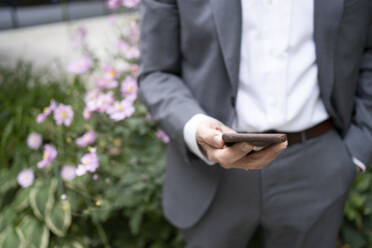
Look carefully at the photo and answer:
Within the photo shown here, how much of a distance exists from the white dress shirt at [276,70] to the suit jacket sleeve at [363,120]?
196 mm

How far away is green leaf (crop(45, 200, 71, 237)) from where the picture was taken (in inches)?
68.6

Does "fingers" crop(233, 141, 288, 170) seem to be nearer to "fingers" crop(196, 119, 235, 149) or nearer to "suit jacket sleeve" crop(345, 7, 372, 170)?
"fingers" crop(196, 119, 235, 149)

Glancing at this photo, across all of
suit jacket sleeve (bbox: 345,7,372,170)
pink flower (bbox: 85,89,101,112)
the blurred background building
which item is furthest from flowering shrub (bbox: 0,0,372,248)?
the blurred background building

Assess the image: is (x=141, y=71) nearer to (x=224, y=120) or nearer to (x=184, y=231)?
(x=224, y=120)

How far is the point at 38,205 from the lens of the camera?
176 centimetres

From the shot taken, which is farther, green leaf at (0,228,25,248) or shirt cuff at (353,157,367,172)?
green leaf at (0,228,25,248)

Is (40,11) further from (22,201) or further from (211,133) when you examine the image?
(211,133)

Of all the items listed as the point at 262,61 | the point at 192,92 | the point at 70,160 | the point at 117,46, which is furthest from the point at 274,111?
the point at 117,46

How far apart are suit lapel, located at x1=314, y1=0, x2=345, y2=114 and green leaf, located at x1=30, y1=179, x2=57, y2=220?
134 cm

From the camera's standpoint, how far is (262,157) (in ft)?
2.77

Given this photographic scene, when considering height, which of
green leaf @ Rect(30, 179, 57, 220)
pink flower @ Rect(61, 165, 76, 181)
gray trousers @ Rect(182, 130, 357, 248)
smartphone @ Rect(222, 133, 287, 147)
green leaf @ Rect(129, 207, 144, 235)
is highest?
smartphone @ Rect(222, 133, 287, 147)

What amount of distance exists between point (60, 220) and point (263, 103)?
3.86 ft

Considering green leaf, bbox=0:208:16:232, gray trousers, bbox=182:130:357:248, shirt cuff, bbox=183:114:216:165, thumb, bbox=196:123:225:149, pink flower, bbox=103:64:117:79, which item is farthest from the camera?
pink flower, bbox=103:64:117:79

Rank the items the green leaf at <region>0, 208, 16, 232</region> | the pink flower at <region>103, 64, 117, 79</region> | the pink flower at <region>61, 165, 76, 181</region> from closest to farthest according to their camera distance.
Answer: the pink flower at <region>61, 165, 76, 181</region> < the green leaf at <region>0, 208, 16, 232</region> < the pink flower at <region>103, 64, 117, 79</region>
